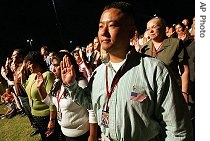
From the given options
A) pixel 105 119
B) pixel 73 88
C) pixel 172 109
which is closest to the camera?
pixel 172 109

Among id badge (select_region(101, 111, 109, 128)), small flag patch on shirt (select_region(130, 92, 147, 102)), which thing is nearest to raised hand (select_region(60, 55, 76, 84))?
id badge (select_region(101, 111, 109, 128))

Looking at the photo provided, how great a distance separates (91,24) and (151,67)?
104 feet

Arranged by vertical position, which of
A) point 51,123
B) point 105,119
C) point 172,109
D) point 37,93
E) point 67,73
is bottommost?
point 51,123

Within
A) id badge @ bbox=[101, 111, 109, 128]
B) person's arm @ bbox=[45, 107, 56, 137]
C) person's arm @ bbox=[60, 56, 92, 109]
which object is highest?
person's arm @ bbox=[60, 56, 92, 109]

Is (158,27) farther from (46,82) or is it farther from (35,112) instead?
(35,112)

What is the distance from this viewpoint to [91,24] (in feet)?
108

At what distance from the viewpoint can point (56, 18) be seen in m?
18.5

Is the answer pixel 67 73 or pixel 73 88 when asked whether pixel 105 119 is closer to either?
pixel 73 88

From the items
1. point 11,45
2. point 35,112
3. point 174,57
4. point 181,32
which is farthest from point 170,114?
point 11,45

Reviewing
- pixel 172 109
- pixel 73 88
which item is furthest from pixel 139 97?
pixel 73 88

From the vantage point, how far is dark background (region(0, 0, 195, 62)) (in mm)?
21641

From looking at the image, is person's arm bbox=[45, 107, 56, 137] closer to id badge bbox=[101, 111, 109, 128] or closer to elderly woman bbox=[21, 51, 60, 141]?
elderly woman bbox=[21, 51, 60, 141]

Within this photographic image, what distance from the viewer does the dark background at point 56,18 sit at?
71.0 feet

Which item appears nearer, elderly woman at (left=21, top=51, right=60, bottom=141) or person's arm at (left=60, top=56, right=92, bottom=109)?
person's arm at (left=60, top=56, right=92, bottom=109)
